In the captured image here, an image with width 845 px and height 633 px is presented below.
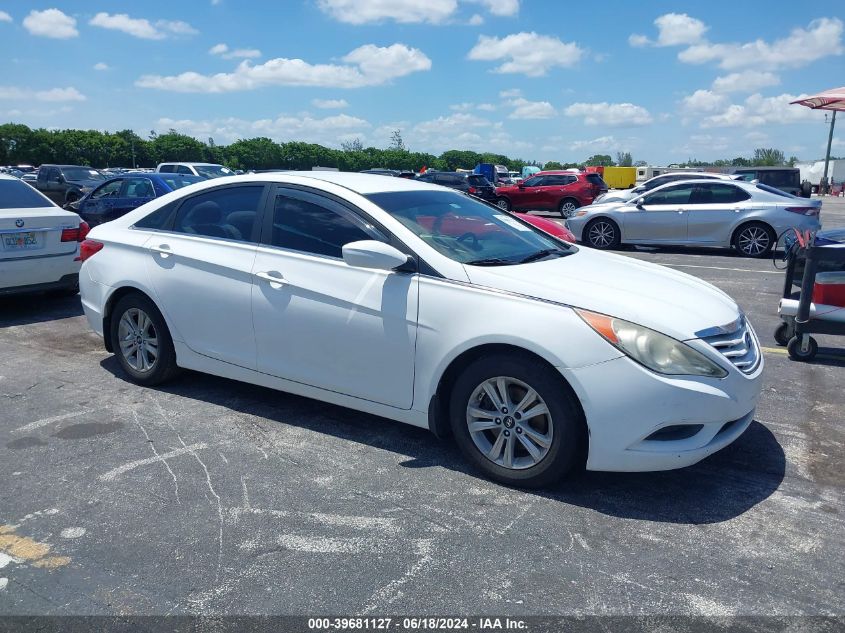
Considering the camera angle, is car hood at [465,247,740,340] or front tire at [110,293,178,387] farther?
front tire at [110,293,178,387]

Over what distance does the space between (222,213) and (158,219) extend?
0.68 m

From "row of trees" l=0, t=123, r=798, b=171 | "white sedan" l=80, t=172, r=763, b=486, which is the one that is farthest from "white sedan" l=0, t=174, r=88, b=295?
"row of trees" l=0, t=123, r=798, b=171

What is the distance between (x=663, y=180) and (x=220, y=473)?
21.6 meters

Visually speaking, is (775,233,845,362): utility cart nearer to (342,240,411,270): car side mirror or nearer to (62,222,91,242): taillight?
(342,240,411,270): car side mirror

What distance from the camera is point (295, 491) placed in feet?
12.4

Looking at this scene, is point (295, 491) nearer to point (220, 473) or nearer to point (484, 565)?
point (220, 473)

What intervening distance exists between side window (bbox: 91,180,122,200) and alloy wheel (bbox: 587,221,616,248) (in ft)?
31.4

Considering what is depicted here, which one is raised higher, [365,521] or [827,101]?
[827,101]

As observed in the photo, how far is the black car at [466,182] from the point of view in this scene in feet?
91.7

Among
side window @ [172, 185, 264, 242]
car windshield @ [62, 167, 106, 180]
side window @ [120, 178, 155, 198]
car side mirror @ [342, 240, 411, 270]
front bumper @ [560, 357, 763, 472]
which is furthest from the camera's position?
car windshield @ [62, 167, 106, 180]

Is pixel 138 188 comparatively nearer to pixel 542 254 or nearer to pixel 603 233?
pixel 603 233

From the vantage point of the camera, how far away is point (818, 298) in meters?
5.97

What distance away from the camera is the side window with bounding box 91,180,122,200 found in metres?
13.8

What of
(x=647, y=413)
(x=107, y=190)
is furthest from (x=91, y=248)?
(x=107, y=190)
